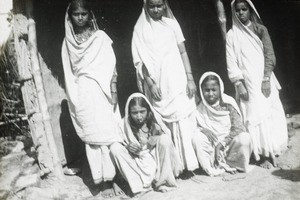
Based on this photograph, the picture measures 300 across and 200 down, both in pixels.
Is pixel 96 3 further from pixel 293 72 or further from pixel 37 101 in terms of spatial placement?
pixel 293 72

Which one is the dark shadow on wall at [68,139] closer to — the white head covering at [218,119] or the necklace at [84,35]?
the necklace at [84,35]

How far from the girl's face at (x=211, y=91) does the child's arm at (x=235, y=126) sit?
0.87ft

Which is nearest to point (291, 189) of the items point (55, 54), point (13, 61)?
point (55, 54)

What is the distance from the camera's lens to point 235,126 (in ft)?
15.0

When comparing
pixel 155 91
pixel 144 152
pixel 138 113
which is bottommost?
pixel 144 152

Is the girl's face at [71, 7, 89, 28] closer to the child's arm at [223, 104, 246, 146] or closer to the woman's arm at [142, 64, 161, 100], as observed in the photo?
the woman's arm at [142, 64, 161, 100]

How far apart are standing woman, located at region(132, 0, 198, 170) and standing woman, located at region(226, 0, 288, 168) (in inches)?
26.7

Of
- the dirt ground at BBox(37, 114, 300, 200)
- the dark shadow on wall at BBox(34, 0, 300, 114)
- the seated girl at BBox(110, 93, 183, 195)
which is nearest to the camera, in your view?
the dirt ground at BBox(37, 114, 300, 200)

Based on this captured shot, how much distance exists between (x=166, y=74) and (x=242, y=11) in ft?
4.24

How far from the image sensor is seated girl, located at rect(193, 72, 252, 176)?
14.8 feet

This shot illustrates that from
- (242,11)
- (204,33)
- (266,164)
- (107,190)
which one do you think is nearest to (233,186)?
(266,164)

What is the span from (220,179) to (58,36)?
10.2 ft

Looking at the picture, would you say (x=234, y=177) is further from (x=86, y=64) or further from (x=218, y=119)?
(x=86, y=64)

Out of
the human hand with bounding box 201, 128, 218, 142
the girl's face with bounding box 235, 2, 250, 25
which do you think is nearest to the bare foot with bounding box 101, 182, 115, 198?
the human hand with bounding box 201, 128, 218, 142
